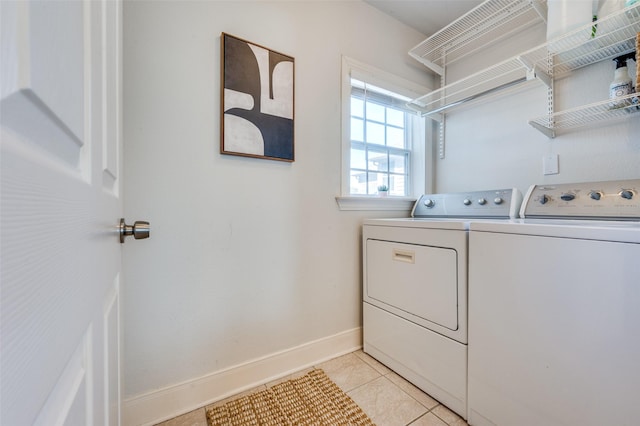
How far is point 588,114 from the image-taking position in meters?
1.51

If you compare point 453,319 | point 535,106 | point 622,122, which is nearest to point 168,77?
point 453,319

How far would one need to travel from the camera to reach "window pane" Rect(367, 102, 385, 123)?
2119 mm

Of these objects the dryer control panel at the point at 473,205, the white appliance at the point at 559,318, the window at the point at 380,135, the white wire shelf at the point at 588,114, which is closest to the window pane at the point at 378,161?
the window at the point at 380,135

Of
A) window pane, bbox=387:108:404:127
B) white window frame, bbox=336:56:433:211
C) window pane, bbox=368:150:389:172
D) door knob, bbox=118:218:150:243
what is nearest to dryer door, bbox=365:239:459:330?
white window frame, bbox=336:56:433:211

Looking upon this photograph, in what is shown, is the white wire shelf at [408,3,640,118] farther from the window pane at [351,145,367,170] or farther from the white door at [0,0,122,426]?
the white door at [0,0,122,426]

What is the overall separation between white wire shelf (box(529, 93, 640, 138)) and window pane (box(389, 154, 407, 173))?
931mm

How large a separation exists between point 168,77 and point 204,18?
0.37 m

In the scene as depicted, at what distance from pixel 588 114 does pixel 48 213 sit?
2232 millimetres

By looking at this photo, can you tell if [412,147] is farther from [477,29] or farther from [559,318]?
[559,318]

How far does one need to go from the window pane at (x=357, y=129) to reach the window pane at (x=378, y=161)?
16 cm

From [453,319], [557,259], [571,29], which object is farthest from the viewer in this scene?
[571,29]

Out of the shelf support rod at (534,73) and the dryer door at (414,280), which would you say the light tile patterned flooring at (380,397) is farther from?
the shelf support rod at (534,73)

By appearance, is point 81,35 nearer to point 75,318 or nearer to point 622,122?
point 75,318

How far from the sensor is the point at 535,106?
176 cm
